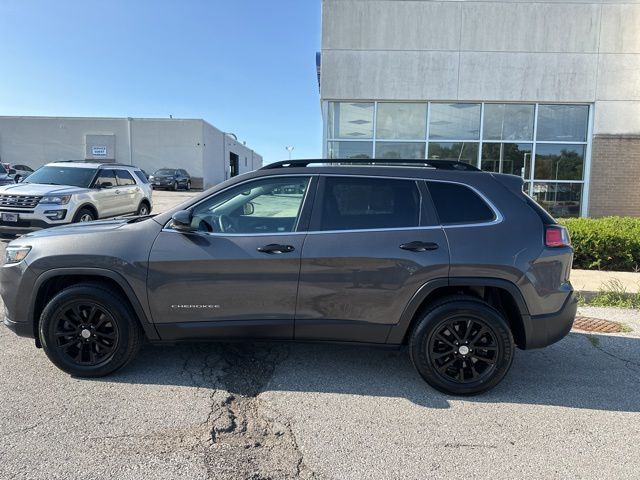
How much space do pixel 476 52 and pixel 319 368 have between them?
35.9ft

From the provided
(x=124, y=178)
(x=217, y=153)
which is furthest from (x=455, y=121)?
(x=217, y=153)

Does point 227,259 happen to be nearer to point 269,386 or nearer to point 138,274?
point 138,274

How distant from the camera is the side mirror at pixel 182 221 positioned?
3.54 m

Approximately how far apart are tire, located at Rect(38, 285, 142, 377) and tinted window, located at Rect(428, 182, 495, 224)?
2.56m

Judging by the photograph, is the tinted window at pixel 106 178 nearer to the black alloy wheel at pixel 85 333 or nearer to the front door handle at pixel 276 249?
the black alloy wheel at pixel 85 333

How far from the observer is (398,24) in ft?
40.0

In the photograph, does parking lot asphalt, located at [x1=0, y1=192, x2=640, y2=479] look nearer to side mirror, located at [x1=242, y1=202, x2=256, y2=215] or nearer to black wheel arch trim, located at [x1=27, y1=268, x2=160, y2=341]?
black wheel arch trim, located at [x1=27, y1=268, x2=160, y2=341]

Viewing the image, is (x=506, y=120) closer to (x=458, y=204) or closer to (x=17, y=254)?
(x=458, y=204)

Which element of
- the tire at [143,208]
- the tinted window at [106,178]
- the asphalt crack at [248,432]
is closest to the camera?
the asphalt crack at [248,432]

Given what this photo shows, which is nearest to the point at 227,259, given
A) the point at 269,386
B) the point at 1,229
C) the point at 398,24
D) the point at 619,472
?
the point at 269,386

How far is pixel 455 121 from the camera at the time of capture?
1263 cm

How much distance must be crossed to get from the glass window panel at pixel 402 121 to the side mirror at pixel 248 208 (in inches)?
363

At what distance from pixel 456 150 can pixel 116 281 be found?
10.8 metres

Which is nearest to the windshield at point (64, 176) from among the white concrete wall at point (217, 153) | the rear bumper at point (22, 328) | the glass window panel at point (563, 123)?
the rear bumper at point (22, 328)
